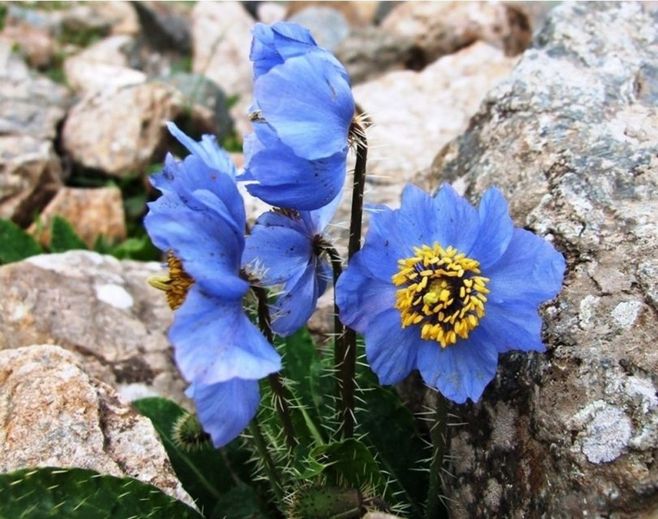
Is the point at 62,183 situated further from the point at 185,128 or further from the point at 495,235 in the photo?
the point at 495,235

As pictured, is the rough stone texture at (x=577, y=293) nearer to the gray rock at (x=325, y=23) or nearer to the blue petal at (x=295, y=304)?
the blue petal at (x=295, y=304)

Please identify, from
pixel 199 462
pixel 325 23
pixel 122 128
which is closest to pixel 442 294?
pixel 199 462

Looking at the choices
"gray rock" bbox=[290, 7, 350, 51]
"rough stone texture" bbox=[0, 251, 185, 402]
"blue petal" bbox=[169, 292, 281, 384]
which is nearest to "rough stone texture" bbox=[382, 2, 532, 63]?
"gray rock" bbox=[290, 7, 350, 51]

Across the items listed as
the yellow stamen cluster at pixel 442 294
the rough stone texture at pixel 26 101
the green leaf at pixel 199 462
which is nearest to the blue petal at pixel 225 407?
the yellow stamen cluster at pixel 442 294

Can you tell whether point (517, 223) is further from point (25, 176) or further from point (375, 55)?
point (375, 55)

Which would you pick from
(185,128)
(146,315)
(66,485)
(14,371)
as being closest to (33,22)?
(185,128)

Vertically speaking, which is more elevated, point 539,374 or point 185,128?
point 539,374
